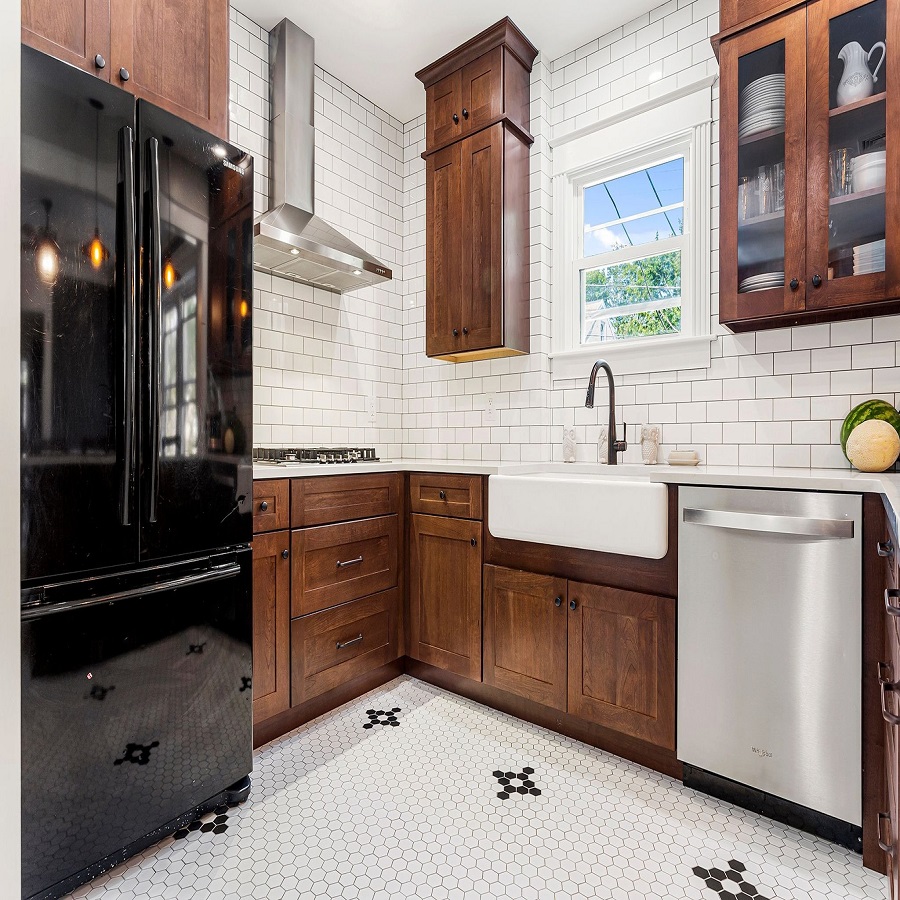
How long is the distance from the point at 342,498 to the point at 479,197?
64.3 inches

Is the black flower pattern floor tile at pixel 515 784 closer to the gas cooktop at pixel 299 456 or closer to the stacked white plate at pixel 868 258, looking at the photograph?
the gas cooktop at pixel 299 456

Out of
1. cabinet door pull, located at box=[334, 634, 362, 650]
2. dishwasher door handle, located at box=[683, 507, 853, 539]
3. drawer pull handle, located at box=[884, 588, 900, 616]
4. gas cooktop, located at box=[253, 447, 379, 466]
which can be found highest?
gas cooktop, located at box=[253, 447, 379, 466]

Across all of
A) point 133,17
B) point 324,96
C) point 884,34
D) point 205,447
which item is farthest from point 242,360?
point 884,34

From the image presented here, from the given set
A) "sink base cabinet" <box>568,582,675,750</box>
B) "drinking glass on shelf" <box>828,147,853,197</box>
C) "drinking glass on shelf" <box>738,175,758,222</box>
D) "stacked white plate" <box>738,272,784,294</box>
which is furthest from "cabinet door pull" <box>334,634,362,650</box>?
"drinking glass on shelf" <box>828,147,853,197</box>

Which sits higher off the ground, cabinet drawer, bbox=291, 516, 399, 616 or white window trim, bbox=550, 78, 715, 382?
white window trim, bbox=550, 78, 715, 382

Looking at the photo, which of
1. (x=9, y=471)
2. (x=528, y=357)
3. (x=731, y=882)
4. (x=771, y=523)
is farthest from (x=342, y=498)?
(x=9, y=471)

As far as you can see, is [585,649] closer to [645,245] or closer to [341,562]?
[341,562]

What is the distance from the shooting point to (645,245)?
8.54ft

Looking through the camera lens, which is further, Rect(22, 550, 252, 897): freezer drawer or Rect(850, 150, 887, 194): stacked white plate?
Rect(850, 150, 887, 194): stacked white plate

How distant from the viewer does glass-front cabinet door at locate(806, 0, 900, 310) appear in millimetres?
1701

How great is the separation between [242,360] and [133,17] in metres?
1.04

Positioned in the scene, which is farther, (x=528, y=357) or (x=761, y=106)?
(x=528, y=357)

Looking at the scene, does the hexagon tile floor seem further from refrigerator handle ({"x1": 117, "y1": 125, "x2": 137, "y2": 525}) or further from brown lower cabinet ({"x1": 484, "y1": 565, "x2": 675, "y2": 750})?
refrigerator handle ({"x1": 117, "y1": 125, "x2": 137, "y2": 525})

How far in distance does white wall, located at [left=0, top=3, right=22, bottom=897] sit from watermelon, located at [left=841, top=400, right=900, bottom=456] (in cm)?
226
